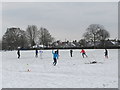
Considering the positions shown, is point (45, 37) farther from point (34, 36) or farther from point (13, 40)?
point (13, 40)

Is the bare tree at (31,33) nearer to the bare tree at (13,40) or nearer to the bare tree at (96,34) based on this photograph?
the bare tree at (13,40)

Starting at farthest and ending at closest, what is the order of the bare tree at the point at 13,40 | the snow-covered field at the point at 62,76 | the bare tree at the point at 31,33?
the bare tree at the point at 31,33, the bare tree at the point at 13,40, the snow-covered field at the point at 62,76

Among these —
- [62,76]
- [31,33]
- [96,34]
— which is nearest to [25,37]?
[31,33]

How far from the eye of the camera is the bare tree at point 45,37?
Result: 339 ft

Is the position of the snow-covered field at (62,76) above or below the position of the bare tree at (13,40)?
below

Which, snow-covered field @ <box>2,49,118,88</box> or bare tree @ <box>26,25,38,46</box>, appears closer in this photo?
snow-covered field @ <box>2,49,118,88</box>

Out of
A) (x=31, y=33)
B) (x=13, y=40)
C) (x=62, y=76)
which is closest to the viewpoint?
(x=62, y=76)

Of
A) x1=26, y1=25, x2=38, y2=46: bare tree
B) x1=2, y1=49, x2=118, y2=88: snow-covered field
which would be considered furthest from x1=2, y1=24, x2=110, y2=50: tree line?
x1=2, y1=49, x2=118, y2=88: snow-covered field

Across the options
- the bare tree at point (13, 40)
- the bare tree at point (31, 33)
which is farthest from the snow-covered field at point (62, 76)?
the bare tree at point (31, 33)

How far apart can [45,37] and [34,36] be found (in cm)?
493

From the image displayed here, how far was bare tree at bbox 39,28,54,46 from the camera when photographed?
10331 cm

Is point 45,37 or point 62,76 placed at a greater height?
point 45,37

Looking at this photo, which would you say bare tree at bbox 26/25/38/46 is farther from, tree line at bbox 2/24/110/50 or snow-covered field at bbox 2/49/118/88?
snow-covered field at bbox 2/49/118/88

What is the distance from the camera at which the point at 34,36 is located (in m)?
104
